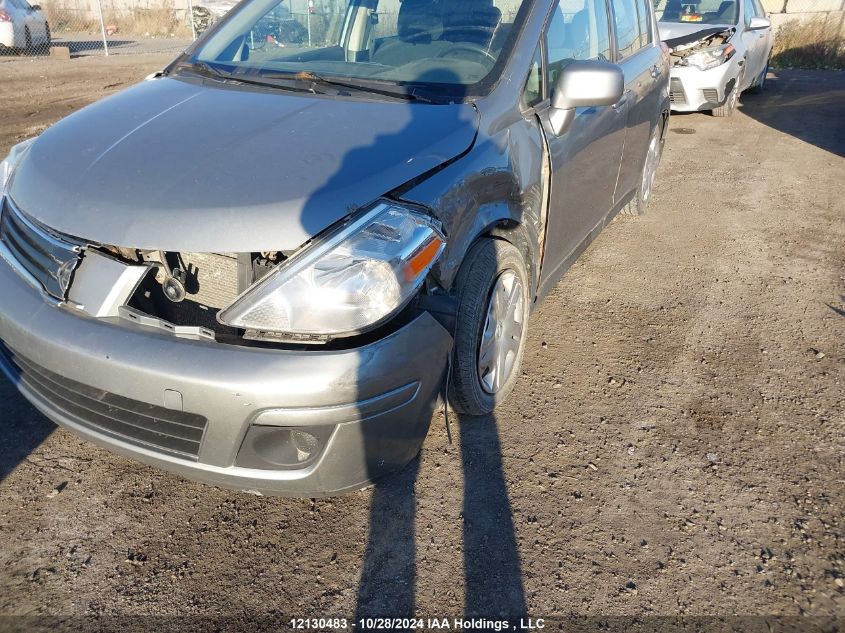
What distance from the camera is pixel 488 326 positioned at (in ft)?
8.29

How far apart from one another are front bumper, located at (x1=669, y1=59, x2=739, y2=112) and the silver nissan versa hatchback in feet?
Answer: 20.3

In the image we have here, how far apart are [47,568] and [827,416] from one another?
9.84 feet

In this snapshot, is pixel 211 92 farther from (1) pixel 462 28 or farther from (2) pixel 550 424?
(2) pixel 550 424

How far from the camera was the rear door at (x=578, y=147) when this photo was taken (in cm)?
291

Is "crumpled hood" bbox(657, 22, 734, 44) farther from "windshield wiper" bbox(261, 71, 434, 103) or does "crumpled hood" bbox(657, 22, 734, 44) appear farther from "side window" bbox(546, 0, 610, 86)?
"windshield wiper" bbox(261, 71, 434, 103)

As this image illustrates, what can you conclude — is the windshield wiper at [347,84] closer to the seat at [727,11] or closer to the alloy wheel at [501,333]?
the alloy wheel at [501,333]

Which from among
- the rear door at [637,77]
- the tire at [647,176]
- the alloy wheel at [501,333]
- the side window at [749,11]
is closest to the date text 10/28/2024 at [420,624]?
the alloy wheel at [501,333]

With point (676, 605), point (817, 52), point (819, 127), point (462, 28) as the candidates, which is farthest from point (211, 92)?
point (817, 52)

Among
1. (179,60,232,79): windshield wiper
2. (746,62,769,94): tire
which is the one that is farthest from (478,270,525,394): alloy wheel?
(746,62,769,94): tire

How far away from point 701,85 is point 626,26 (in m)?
4.71

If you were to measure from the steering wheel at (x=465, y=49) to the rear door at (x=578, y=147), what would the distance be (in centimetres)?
32

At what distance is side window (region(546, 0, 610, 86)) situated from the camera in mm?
2918

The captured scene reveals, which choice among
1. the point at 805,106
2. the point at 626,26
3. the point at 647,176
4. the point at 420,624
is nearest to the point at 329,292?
the point at 420,624

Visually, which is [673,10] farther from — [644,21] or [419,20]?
[419,20]
